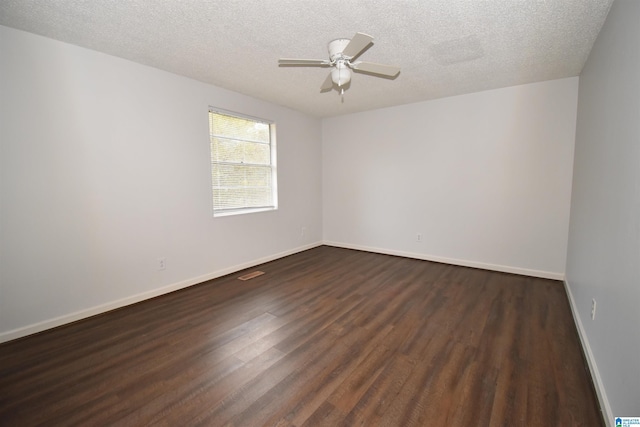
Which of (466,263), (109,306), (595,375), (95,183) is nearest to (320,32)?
(95,183)

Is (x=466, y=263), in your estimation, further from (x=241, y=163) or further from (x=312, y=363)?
(x=241, y=163)

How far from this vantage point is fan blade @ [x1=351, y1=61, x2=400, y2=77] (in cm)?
221

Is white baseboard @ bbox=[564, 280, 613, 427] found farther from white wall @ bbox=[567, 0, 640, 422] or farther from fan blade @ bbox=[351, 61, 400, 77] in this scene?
fan blade @ bbox=[351, 61, 400, 77]

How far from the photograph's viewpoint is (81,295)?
2.62 m

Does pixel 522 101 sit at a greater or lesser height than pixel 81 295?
greater

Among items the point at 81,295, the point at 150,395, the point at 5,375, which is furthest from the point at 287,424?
the point at 81,295

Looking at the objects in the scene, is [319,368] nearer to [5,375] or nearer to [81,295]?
[5,375]

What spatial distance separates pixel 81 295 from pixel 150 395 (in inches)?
62.5

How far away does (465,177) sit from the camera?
160 inches

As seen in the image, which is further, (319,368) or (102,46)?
(102,46)

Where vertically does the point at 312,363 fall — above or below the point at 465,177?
below

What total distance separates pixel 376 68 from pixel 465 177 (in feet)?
8.45

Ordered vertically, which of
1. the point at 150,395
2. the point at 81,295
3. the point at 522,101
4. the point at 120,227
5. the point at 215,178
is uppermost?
the point at 522,101

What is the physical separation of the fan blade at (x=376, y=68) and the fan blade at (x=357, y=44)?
0.19 metres
